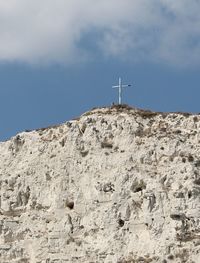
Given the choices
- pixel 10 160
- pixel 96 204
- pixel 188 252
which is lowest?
pixel 188 252

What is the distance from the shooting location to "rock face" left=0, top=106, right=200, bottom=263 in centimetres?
5866

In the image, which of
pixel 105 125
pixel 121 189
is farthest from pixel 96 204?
pixel 105 125

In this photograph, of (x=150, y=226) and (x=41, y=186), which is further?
(x=41, y=186)

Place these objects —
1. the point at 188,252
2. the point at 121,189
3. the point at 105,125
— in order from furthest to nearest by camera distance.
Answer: the point at 105,125 < the point at 121,189 < the point at 188,252

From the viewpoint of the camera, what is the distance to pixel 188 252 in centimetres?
5678

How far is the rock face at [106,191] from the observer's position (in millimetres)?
58656

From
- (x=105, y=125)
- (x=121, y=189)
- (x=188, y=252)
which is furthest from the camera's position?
(x=105, y=125)

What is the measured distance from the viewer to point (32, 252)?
61.7m

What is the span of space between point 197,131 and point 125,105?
6588mm

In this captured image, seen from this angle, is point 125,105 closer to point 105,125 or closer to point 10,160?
point 105,125

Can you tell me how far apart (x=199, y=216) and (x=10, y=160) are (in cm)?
1736

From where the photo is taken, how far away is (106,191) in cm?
6188

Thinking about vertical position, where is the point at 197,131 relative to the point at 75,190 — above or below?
above

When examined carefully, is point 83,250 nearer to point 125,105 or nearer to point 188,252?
point 188,252
